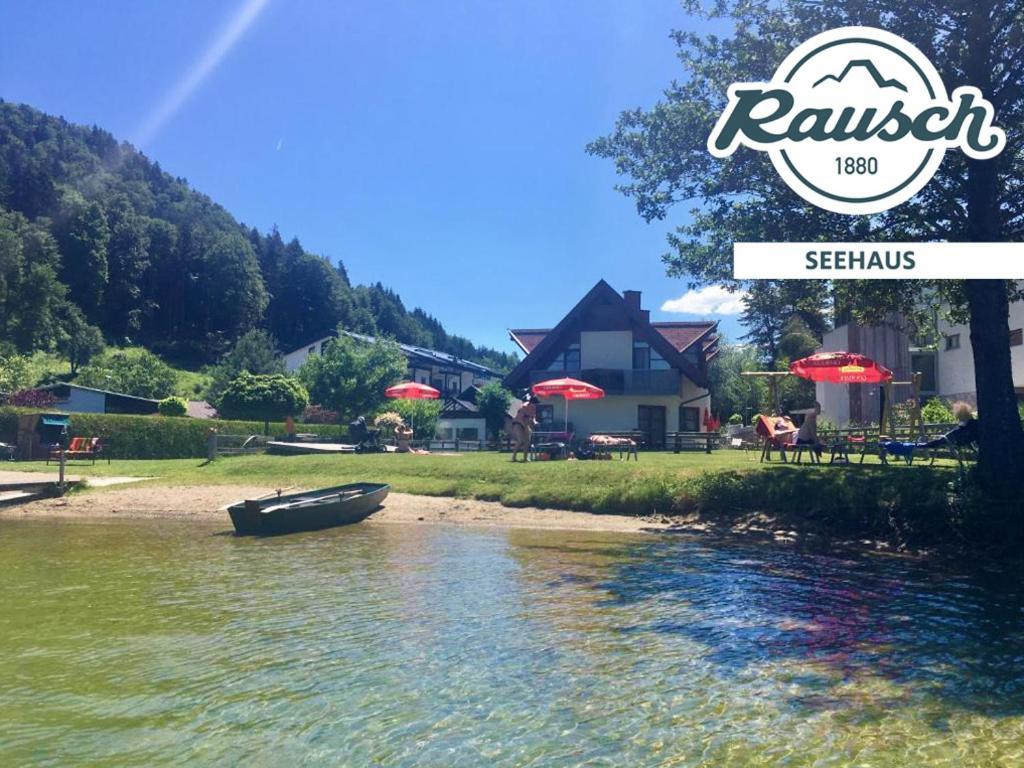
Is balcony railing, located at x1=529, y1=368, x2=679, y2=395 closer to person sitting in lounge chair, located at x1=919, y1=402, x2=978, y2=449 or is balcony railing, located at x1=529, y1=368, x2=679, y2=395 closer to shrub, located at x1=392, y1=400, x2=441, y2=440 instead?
shrub, located at x1=392, y1=400, x2=441, y2=440

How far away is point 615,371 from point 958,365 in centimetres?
1530

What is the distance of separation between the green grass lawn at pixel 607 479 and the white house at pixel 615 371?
469 inches

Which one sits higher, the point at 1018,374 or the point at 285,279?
the point at 285,279

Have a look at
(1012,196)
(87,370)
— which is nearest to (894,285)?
(1012,196)

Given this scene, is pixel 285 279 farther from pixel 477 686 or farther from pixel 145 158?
pixel 477 686

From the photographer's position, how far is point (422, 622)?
9.16 metres

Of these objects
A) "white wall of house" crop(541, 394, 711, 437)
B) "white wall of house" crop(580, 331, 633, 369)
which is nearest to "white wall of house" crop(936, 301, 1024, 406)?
"white wall of house" crop(541, 394, 711, 437)

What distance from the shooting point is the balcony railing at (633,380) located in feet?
117

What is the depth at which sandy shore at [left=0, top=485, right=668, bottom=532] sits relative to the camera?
17.8 meters

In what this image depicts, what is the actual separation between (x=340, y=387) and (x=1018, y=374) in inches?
1393

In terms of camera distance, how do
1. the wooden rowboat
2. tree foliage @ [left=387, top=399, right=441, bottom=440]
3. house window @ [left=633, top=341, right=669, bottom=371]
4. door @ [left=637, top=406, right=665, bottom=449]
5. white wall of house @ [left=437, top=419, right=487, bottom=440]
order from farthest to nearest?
white wall of house @ [left=437, top=419, right=487, bottom=440] → tree foliage @ [left=387, top=399, right=441, bottom=440] → house window @ [left=633, top=341, right=669, bottom=371] → door @ [left=637, top=406, right=665, bottom=449] → the wooden rowboat

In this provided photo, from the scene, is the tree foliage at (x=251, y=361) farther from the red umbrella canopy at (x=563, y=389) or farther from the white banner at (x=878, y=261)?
the white banner at (x=878, y=261)

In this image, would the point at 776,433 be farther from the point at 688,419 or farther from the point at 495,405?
the point at 495,405

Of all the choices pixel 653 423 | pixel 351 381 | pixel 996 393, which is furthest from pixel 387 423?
pixel 996 393
